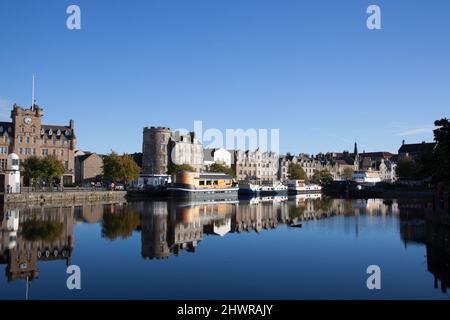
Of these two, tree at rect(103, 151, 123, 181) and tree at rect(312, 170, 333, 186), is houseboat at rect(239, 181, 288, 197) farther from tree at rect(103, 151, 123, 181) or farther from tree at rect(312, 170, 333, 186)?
tree at rect(312, 170, 333, 186)

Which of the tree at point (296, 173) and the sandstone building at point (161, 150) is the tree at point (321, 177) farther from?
the sandstone building at point (161, 150)

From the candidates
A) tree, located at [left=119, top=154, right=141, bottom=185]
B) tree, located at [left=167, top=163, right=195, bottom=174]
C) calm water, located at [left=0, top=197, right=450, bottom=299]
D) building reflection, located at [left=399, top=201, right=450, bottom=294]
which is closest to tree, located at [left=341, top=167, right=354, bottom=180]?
tree, located at [left=167, top=163, right=195, bottom=174]

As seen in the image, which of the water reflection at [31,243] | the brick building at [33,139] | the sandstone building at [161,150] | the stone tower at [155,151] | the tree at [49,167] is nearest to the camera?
the water reflection at [31,243]

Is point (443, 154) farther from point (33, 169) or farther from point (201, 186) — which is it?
point (33, 169)

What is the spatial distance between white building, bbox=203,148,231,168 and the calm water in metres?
92.6

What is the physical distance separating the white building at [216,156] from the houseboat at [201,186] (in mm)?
35402

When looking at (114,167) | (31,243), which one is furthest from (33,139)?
(31,243)

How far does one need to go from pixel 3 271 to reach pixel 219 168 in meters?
99.2

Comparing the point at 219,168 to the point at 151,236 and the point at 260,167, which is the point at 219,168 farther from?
the point at 151,236

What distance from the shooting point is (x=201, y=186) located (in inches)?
3551

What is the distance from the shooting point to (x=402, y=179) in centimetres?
15038

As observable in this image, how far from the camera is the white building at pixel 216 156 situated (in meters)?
134

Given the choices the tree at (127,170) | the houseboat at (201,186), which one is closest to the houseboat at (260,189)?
the houseboat at (201,186)

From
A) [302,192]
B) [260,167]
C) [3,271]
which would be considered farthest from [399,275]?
[260,167]
